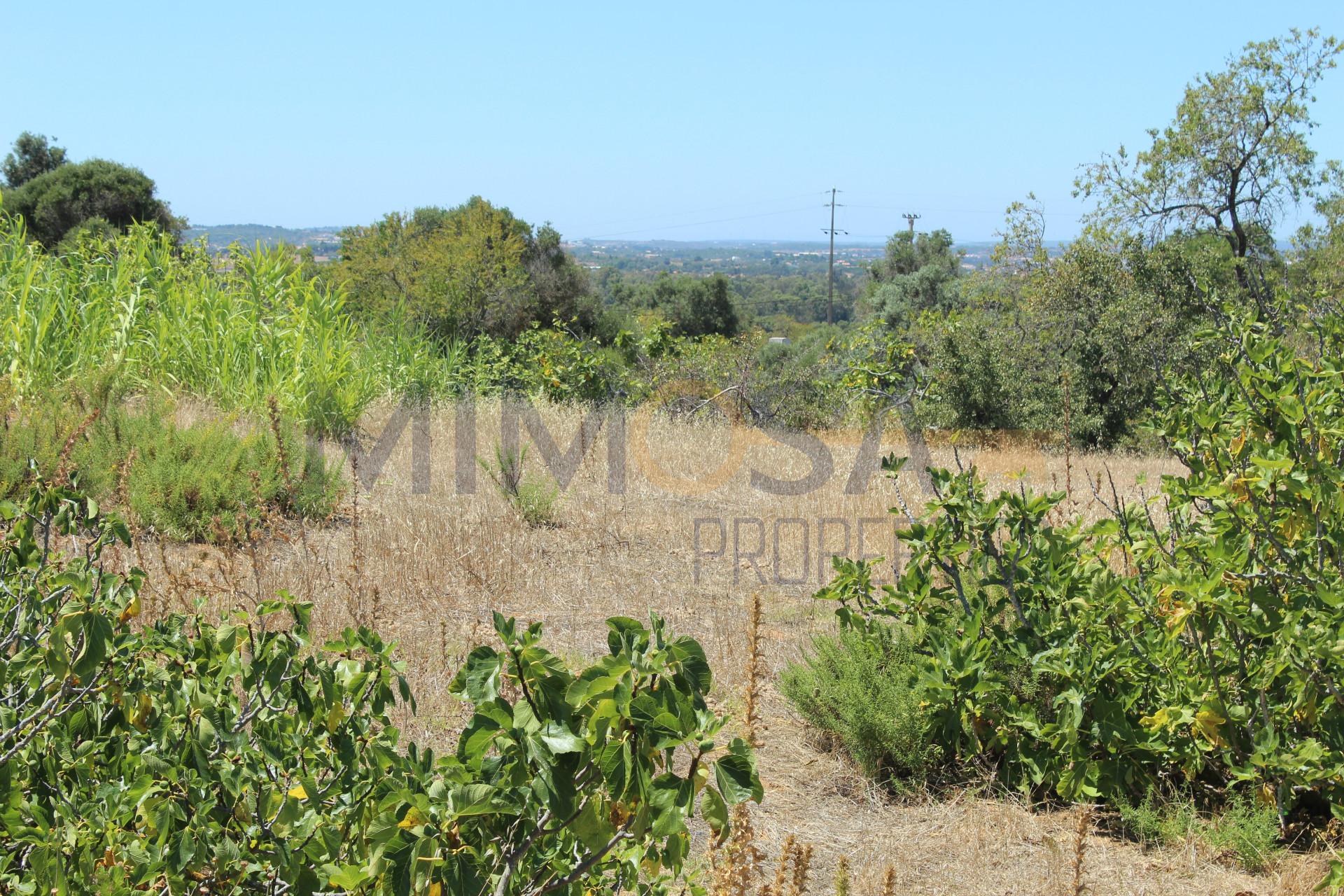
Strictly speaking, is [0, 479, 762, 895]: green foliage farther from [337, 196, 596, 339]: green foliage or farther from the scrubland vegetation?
[337, 196, 596, 339]: green foliage

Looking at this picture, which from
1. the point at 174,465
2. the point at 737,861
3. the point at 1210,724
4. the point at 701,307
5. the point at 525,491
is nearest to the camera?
the point at 737,861

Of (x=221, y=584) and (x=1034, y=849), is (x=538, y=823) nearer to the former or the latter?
(x=1034, y=849)

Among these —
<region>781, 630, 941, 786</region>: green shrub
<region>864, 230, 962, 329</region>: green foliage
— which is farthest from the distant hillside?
<region>864, 230, 962, 329</region>: green foliage

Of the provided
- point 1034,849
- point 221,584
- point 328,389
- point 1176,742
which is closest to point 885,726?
point 1034,849

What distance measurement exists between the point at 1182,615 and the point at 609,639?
77.5 inches

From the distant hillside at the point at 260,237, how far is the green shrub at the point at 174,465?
12.5 ft

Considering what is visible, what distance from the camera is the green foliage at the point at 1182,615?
2.61 metres

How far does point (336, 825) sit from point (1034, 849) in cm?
207

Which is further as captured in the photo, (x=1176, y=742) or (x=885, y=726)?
(x=885, y=726)

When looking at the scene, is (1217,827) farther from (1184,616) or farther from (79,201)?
(79,201)

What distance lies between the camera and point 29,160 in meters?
29.8

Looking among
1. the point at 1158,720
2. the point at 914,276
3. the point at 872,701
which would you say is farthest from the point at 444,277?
the point at 914,276

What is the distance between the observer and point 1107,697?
3.03 m

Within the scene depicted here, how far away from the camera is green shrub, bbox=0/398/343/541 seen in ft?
18.2
